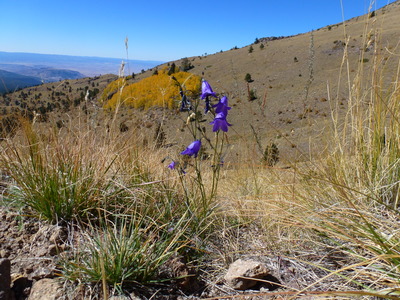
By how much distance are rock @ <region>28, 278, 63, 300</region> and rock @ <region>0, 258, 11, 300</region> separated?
93 millimetres

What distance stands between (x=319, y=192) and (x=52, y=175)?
175 centimetres

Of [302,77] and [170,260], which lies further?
[302,77]

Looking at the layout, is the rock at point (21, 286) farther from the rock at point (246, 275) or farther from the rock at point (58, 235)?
the rock at point (246, 275)

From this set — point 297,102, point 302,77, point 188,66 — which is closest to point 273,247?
point 297,102

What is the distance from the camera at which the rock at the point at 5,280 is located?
1.13 metres

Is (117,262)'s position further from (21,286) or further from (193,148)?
(193,148)

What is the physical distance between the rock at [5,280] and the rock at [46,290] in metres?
0.09

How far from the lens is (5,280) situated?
3.80 feet

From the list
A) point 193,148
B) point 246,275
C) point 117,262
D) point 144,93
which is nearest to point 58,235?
point 117,262

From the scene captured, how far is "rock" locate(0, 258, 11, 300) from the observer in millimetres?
1132

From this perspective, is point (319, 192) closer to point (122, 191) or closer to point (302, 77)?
point (122, 191)

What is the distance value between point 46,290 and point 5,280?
0.17m

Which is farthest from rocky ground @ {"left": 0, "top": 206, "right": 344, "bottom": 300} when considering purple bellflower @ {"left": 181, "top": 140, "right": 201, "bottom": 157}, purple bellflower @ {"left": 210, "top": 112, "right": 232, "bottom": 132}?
purple bellflower @ {"left": 210, "top": 112, "right": 232, "bottom": 132}

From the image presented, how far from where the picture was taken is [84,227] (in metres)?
1.64
